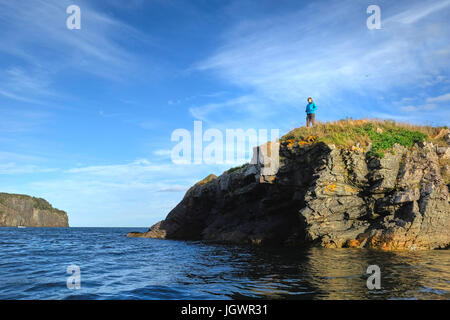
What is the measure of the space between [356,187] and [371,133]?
4722mm

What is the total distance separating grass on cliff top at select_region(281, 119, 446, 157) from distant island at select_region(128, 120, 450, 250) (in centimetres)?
7

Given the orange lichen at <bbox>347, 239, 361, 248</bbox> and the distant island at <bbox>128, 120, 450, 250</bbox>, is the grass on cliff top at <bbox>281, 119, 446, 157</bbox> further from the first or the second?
the orange lichen at <bbox>347, 239, 361, 248</bbox>

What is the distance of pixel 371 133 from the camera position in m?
Answer: 22.5

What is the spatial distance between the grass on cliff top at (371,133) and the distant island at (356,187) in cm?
7

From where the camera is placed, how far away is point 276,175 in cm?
2494

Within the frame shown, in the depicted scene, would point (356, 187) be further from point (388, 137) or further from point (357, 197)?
point (388, 137)

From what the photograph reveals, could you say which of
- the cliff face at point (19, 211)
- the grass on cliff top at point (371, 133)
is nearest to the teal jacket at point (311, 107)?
the grass on cliff top at point (371, 133)

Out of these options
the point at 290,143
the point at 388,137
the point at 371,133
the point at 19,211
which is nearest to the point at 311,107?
the point at 290,143

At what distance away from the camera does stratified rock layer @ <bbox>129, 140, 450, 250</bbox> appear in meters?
18.1

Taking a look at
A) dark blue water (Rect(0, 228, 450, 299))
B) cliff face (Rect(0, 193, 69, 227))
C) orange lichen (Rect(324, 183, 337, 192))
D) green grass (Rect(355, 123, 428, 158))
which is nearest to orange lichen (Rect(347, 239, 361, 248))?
dark blue water (Rect(0, 228, 450, 299))

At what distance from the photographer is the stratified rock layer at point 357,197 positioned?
18.1m

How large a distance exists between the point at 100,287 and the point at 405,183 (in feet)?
61.1

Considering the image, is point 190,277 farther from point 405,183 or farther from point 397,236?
point 405,183

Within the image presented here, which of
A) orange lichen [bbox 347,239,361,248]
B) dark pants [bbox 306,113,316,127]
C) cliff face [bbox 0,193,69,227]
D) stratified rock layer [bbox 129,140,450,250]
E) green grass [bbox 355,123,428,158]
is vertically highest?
dark pants [bbox 306,113,316,127]
